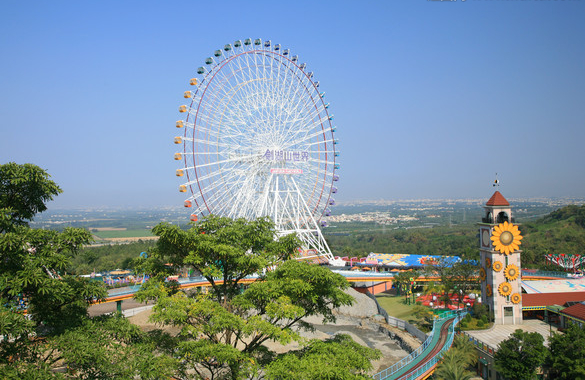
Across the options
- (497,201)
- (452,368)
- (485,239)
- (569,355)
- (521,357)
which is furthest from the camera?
(485,239)

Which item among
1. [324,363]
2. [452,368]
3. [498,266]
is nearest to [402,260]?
[498,266]

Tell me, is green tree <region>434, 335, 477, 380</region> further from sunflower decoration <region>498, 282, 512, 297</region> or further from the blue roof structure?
the blue roof structure

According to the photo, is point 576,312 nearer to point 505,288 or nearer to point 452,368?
point 505,288

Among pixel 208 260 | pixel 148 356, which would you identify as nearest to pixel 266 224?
pixel 208 260

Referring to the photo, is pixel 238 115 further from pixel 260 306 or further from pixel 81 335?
pixel 81 335

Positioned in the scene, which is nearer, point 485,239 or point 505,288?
point 505,288

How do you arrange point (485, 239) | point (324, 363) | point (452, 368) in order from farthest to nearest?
point (485, 239) → point (452, 368) → point (324, 363)
